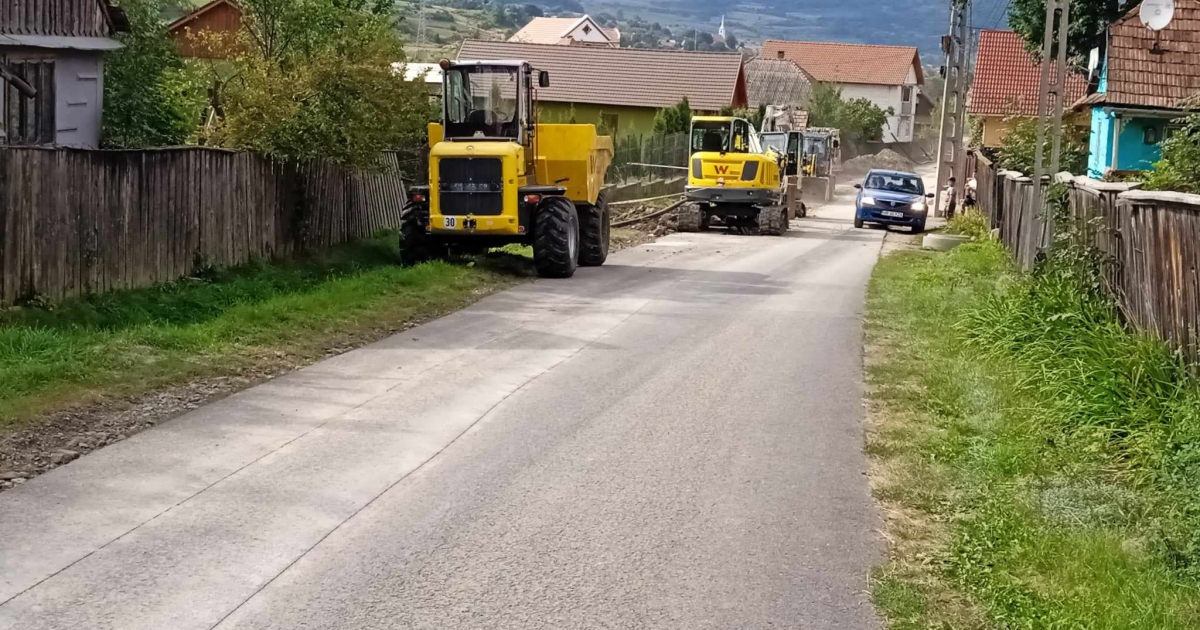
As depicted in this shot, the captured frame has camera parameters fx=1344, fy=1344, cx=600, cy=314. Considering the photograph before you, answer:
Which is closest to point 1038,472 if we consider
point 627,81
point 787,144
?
point 787,144

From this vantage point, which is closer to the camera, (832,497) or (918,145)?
(832,497)

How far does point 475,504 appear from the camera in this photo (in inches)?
304

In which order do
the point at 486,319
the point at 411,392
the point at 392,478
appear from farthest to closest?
1. the point at 486,319
2. the point at 411,392
3. the point at 392,478

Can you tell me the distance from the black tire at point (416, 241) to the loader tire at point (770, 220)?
51.9 ft

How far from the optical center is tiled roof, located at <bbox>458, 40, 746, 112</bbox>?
59.6m

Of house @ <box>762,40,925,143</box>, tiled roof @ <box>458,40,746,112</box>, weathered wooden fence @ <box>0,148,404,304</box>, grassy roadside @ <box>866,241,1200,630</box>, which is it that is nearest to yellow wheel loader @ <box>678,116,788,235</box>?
weathered wooden fence @ <box>0,148,404,304</box>

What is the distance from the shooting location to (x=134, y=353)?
11.4 metres

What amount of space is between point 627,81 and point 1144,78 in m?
29.5

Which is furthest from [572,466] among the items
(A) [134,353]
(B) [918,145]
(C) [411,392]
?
(B) [918,145]

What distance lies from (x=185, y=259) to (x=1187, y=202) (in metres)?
11.3

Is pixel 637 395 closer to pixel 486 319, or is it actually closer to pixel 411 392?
pixel 411 392

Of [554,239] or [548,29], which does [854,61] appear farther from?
[554,239]

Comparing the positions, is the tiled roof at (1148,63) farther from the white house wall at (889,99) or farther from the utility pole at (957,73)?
the white house wall at (889,99)

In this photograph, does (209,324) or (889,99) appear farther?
(889,99)
